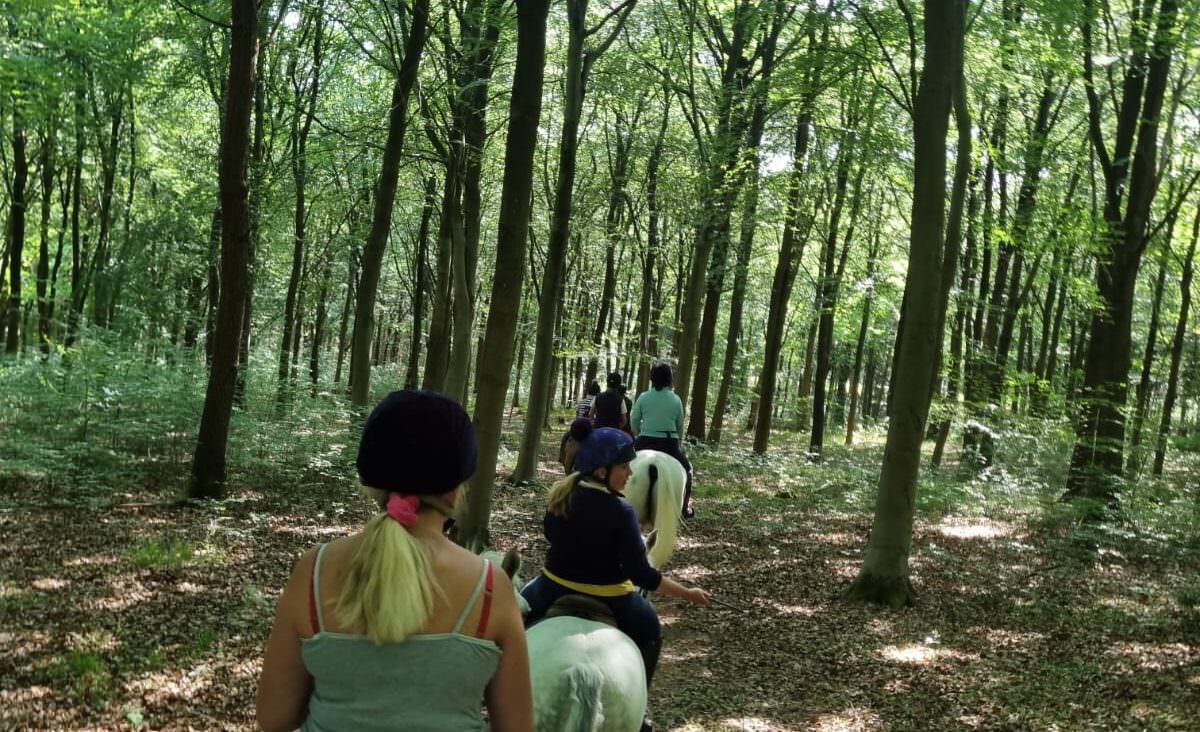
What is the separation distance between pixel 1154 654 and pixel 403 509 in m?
8.42

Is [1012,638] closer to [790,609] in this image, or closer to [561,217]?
[790,609]

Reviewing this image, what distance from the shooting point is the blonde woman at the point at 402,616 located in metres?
1.90

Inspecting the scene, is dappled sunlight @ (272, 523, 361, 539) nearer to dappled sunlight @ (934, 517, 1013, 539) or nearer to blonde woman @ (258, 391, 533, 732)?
blonde woman @ (258, 391, 533, 732)

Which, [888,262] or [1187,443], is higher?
[888,262]

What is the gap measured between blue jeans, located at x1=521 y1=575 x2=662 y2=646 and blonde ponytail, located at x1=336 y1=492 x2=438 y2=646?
2.78 metres

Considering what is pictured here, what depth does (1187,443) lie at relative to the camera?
11.2 m

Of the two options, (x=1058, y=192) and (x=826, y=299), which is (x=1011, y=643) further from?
(x=1058, y=192)

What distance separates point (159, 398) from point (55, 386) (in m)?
1.37

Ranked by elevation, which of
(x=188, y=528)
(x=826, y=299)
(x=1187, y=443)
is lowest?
(x=188, y=528)

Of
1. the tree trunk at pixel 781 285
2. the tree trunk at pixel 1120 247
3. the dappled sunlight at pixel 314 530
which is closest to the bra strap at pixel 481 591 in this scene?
the dappled sunlight at pixel 314 530

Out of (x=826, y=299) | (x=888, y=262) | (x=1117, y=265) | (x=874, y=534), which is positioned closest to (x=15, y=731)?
(x=874, y=534)

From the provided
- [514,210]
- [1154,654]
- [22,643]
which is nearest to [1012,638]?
[1154,654]

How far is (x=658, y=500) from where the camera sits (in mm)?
8352

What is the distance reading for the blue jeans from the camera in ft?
15.2
